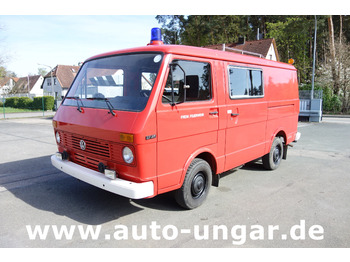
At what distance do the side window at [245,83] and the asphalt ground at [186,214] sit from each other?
70.6 inches

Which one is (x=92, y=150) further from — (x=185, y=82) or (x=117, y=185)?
(x=185, y=82)

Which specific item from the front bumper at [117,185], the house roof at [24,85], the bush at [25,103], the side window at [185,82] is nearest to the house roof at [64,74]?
the bush at [25,103]

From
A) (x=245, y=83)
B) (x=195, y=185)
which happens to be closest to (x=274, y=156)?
(x=245, y=83)

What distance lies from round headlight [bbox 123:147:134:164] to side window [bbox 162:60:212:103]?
0.79 meters

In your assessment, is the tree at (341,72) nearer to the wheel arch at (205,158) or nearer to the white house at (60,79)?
the wheel arch at (205,158)

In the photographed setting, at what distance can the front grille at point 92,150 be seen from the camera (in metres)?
3.66

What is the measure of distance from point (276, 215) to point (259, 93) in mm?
2527

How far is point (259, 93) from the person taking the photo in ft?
18.5

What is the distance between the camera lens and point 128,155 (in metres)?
3.52

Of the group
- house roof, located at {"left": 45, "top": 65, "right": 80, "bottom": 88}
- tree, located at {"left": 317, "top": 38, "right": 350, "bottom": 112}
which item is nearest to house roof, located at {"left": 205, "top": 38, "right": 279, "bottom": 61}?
tree, located at {"left": 317, "top": 38, "right": 350, "bottom": 112}

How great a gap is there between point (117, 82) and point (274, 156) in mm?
4245

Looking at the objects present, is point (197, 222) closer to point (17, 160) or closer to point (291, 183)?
point (291, 183)

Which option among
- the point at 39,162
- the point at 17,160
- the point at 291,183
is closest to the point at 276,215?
the point at 291,183
